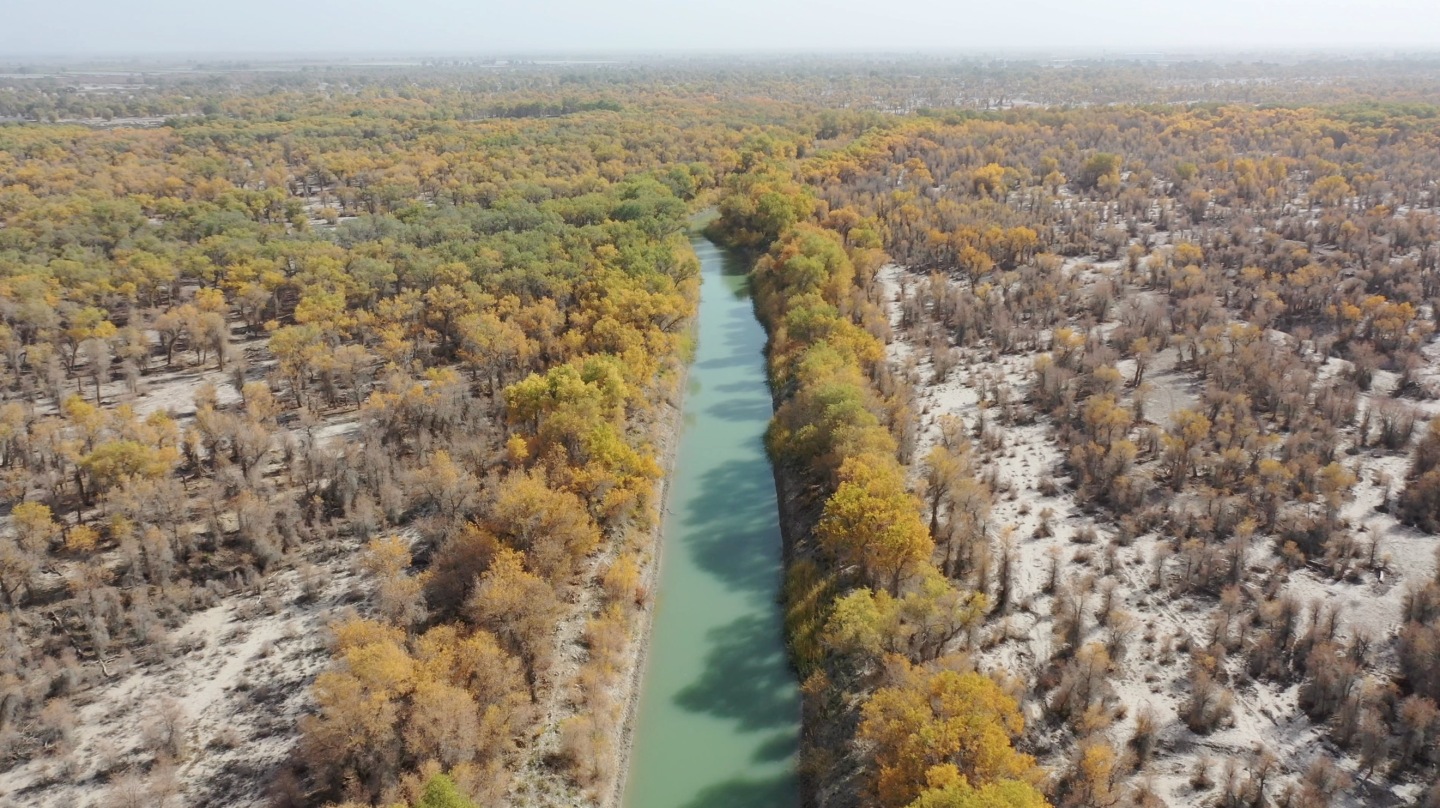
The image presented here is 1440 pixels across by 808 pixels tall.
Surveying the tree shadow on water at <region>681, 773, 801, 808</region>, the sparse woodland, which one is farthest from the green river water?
the sparse woodland

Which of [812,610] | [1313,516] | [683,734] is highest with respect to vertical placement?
[1313,516]

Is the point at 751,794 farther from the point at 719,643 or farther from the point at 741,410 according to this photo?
the point at 741,410

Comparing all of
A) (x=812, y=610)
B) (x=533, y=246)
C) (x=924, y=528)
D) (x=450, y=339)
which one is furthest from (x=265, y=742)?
(x=533, y=246)

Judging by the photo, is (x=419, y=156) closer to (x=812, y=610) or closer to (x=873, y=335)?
(x=873, y=335)

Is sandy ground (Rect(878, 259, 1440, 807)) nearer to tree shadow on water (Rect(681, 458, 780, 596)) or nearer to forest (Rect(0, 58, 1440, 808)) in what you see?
forest (Rect(0, 58, 1440, 808))

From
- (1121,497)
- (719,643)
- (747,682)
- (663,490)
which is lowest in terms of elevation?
(747,682)

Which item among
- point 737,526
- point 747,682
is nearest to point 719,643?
point 747,682
